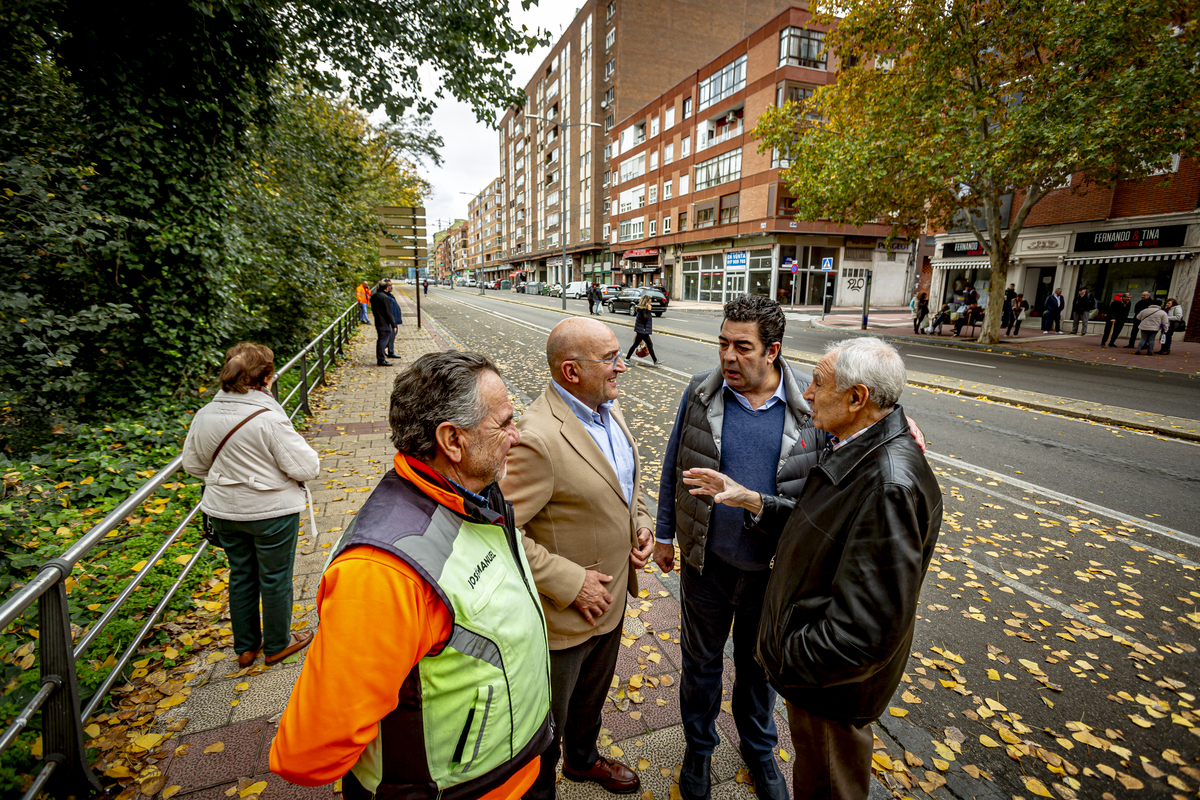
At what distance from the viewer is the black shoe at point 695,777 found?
245 cm

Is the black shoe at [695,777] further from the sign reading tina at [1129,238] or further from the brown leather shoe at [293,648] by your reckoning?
the sign reading tina at [1129,238]

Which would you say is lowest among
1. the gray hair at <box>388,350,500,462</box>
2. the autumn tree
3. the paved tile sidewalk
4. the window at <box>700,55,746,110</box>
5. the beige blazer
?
the paved tile sidewalk

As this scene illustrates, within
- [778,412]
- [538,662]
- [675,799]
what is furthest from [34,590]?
[778,412]

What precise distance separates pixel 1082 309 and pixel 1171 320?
373 cm

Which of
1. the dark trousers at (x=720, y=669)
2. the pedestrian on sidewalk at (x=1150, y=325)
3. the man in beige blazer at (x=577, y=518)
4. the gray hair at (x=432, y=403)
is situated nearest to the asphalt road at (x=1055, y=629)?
the dark trousers at (x=720, y=669)

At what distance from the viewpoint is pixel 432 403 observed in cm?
142

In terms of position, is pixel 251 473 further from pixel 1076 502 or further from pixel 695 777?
pixel 1076 502

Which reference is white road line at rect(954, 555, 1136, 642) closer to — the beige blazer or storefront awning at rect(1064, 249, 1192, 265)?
the beige blazer

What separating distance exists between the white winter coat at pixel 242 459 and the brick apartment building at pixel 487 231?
10064cm

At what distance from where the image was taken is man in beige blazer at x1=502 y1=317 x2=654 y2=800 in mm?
1984

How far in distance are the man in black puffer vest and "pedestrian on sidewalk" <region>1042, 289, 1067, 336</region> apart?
26597 millimetres

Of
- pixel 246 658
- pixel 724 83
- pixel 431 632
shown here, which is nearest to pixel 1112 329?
pixel 431 632

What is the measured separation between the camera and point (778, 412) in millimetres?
2533

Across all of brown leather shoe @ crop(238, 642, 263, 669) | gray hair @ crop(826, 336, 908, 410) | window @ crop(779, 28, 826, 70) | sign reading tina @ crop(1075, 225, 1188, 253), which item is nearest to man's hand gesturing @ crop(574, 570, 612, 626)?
gray hair @ crop(826, 336, 908, 410)
